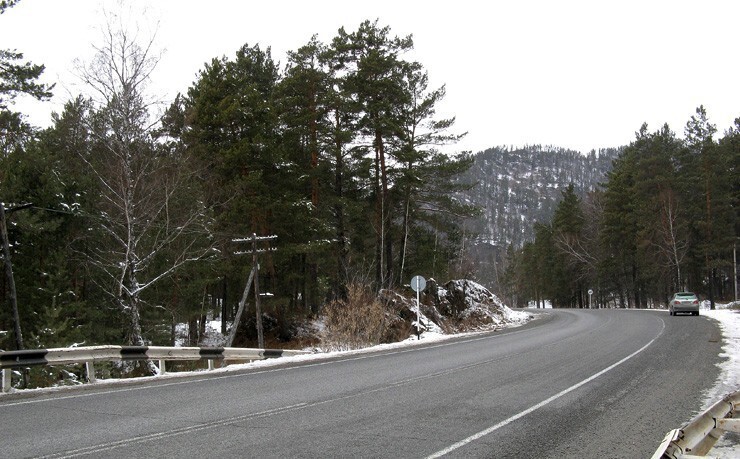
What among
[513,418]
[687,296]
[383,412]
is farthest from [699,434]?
[687,296]

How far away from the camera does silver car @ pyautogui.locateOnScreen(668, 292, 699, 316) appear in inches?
1287

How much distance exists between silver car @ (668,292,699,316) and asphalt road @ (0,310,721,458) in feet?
73.8

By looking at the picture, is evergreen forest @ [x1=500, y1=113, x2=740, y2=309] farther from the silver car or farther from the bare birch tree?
the bare birch tree

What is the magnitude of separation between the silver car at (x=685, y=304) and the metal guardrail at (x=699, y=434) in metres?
30.2

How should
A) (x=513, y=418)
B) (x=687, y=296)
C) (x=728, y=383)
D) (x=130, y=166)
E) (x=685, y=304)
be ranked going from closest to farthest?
(x=513, y=418), (x=728, y=383), (x=130, y=166), (x=685, y=304), (x=687, y=296)

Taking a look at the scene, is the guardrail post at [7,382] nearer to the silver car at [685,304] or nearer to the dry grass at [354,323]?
the dry grass at [354,323]

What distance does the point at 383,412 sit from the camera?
24.5 feet

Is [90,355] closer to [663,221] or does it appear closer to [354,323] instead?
[354,323]

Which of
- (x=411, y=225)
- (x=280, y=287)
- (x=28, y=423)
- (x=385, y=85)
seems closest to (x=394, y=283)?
(x=411, y=225)

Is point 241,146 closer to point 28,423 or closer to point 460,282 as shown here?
point 460,282

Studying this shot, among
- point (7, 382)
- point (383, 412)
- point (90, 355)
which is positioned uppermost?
point (90, 355)

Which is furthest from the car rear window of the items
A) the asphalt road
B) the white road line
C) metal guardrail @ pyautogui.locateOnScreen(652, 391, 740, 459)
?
metal guardrail @ pyautogui.locateOnScreen(652, 391, 740, 459)

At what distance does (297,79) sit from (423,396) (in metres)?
22.9

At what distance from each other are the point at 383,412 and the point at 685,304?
3216cm
